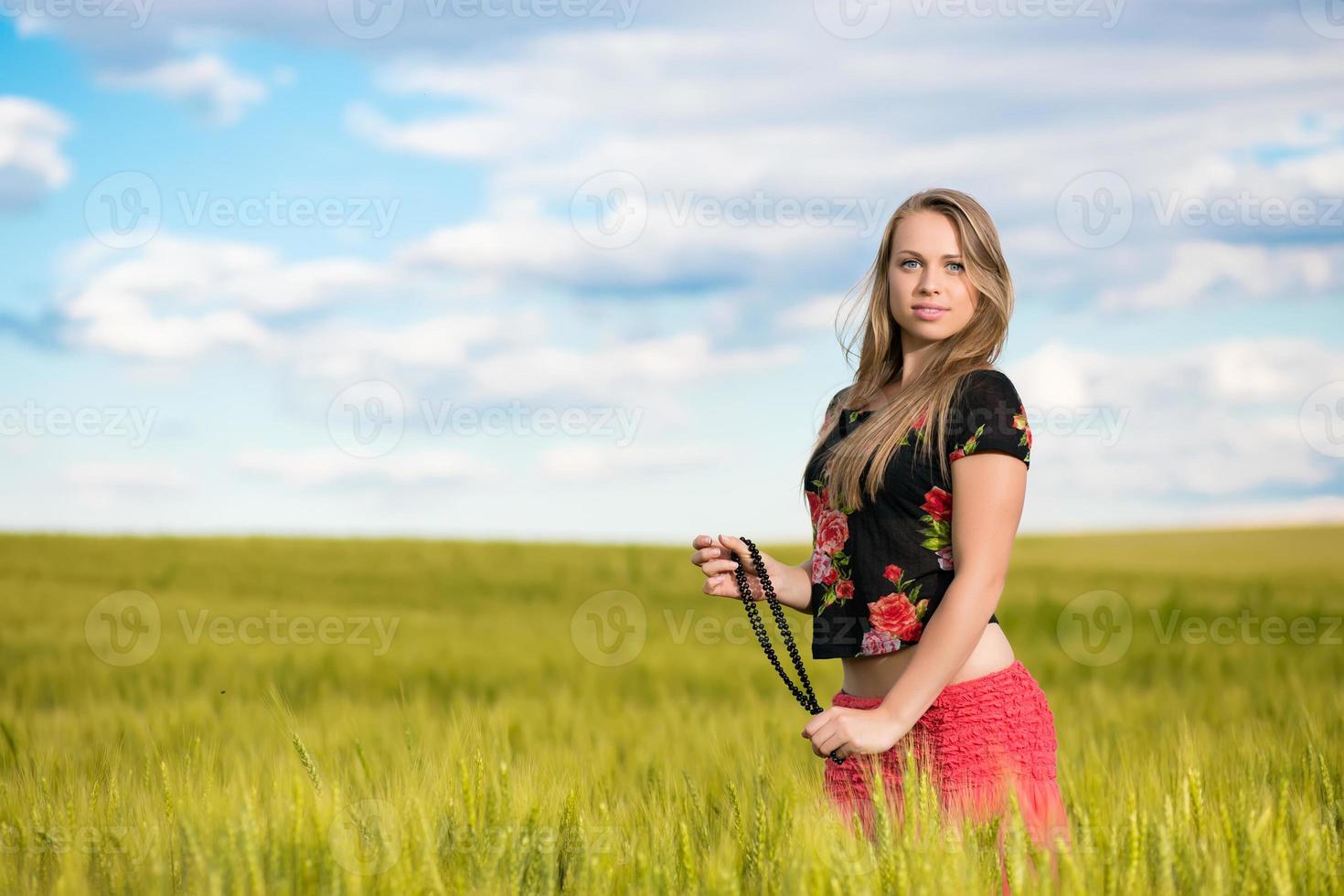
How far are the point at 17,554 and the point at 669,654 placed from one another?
1049 cm

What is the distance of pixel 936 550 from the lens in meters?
2.43

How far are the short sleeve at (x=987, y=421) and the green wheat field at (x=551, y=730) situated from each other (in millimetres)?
718

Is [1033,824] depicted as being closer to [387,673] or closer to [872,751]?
[872,751]

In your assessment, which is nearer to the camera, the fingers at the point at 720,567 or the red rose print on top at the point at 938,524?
the red rose print on top at the point at 938,524
